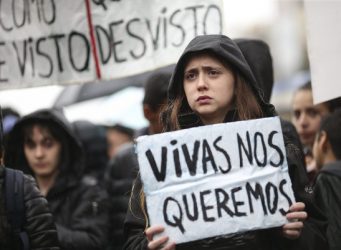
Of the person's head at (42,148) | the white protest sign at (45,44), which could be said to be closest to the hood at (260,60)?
the white protest sign at (45,44)

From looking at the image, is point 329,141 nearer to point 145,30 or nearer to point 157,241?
point 145,30

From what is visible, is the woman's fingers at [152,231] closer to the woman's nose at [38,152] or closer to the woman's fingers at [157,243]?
the woman's fingers at [157,243]

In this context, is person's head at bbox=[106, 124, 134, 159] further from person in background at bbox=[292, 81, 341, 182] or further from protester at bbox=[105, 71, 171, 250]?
person in background at bbox=[292, 81, 341, 182]

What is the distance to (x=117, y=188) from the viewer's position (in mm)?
7172

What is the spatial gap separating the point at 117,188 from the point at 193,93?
123 inches

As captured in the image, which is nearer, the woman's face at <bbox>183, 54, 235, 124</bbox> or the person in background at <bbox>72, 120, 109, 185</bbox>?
the woman's face at <bbox>183, 54, 235, 124</bbox>

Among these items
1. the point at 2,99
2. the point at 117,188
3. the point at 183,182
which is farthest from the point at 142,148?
the point at 2,99

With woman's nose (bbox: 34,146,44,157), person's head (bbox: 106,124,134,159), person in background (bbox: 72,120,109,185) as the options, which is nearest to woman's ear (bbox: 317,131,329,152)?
woman's nose (bbox: 34,146,44,157)

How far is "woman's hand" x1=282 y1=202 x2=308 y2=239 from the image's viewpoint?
3887mm

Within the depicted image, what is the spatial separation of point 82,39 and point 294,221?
2758 mm

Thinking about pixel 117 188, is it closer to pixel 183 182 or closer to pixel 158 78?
pixel 158 78

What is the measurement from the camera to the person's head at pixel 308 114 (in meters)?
6.96

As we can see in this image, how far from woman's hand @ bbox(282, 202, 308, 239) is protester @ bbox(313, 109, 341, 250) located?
1.02 metres

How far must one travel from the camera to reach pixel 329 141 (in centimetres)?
555
